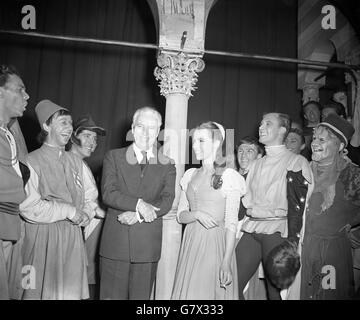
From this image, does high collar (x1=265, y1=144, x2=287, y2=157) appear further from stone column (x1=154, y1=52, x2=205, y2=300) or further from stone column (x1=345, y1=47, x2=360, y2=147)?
stone column (x1=345, y1=47, x2=360, y2=147)

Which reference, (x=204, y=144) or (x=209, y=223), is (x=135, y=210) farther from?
(x=204, y=144)

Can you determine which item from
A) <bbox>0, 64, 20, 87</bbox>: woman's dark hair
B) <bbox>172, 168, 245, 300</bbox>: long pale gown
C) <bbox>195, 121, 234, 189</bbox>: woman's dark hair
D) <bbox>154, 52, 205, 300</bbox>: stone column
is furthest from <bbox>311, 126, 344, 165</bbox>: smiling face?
<bbox>0, 64, 20, 87</bbox>: woman's dark hair

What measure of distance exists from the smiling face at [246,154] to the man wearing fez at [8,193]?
234 centimetres

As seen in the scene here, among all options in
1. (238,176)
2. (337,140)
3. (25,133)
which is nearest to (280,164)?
(238,176)

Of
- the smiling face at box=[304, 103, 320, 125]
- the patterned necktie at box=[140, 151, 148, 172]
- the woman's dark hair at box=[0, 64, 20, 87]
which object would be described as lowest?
the patterned necktie at box=[140, 151, 148, 172]

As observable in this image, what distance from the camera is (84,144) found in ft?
15.8

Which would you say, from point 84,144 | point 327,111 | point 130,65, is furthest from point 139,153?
point 130,65

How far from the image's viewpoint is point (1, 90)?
4016 mm

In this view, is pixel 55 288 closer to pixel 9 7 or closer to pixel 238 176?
pixel 238 176

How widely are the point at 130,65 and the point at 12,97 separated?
332cm

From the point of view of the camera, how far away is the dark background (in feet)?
22.0

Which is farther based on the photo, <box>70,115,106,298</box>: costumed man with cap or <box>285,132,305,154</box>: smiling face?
<box>285,132,305,154</box>: smiling face
